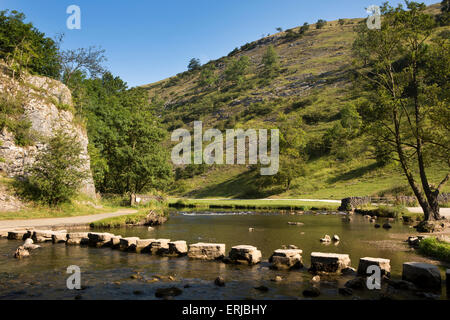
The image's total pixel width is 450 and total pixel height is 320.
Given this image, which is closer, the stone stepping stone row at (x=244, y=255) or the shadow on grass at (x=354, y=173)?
the stone stepping stone row at (x=244, y=255)

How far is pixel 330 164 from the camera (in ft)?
255

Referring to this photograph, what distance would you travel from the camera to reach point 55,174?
2944 centimetres

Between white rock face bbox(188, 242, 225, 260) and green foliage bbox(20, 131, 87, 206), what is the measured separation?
20.0 m

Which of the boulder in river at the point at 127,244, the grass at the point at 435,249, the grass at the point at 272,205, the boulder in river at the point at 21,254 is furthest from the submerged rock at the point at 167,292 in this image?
the grass at the point at 272,205

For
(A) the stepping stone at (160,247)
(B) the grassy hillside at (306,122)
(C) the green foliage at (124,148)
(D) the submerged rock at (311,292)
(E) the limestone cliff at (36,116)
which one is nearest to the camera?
(D) the submerged rock at (311,292)

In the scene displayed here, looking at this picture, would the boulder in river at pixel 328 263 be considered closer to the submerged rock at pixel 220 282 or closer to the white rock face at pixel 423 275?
the white rock face at pixel 423 275

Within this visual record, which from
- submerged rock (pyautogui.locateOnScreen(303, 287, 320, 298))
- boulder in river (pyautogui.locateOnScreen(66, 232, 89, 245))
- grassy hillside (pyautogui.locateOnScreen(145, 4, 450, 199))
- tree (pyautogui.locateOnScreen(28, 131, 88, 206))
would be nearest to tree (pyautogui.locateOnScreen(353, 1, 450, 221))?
grassy hillside (pyautogui.locateOnScreen(145, 4, 450, 199))

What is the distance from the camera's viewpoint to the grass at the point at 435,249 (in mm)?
14859

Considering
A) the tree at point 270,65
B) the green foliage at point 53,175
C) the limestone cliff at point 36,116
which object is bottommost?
the green foliage at point 53,175

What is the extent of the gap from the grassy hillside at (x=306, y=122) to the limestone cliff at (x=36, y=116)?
3129 centimetres

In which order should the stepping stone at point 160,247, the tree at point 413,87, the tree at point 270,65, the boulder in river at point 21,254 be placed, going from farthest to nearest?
the tree at point 270,65, the tree at point 413,87, the stepping stone at point 160,247, the boulder in river at point 21,254

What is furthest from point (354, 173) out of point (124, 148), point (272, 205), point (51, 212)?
point (51, 212)

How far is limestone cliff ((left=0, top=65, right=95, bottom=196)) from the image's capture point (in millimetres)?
31828

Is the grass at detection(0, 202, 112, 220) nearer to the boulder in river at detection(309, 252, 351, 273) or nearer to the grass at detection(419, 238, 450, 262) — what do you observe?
the boulder in river at detection(309, 252, 351, 273)
